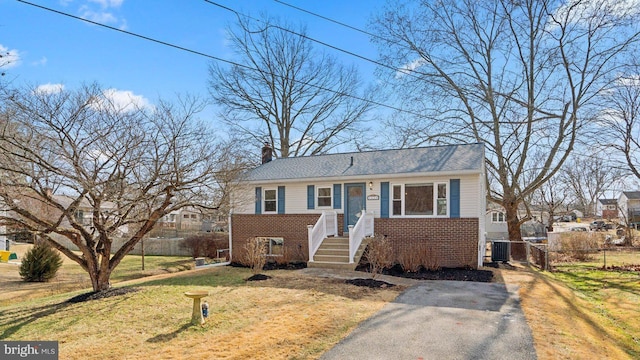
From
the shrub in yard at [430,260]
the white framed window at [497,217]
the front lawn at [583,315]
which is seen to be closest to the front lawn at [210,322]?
the front lawn at [583,315]

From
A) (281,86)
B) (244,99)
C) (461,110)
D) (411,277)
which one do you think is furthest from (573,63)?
(244,99)

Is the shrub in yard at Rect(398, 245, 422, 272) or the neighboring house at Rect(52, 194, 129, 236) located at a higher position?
the neighboring house at Rect(52, 194, 129, 236)

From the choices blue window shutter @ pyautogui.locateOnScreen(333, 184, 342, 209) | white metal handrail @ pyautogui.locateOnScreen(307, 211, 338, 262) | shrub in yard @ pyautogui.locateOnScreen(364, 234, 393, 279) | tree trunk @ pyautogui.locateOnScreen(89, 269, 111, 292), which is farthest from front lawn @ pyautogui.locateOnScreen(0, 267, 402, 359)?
blue window shutter @ pyautogui.locateOnScreen(333, 184, 342, 209)

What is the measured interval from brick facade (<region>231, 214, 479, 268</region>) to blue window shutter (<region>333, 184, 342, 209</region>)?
44 centimetres

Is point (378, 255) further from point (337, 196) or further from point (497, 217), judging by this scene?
point (497, 217)

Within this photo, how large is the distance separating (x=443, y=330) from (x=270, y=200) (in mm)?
11324

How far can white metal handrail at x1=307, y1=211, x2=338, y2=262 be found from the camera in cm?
1388

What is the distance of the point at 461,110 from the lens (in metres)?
20.6

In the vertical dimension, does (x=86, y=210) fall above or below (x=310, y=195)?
below

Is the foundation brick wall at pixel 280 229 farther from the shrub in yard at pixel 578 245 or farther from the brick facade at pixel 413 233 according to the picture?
the shrub in yard at pixel 578 245

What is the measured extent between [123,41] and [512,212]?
19.4 meters

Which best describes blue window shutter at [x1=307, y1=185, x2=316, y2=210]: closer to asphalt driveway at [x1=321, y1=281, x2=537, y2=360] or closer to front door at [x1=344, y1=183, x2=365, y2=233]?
front door at [x1=344, y1=183, x2=365, y2=233]

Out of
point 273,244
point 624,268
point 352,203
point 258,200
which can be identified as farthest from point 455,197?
point 624,268

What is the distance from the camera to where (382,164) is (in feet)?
50.5
